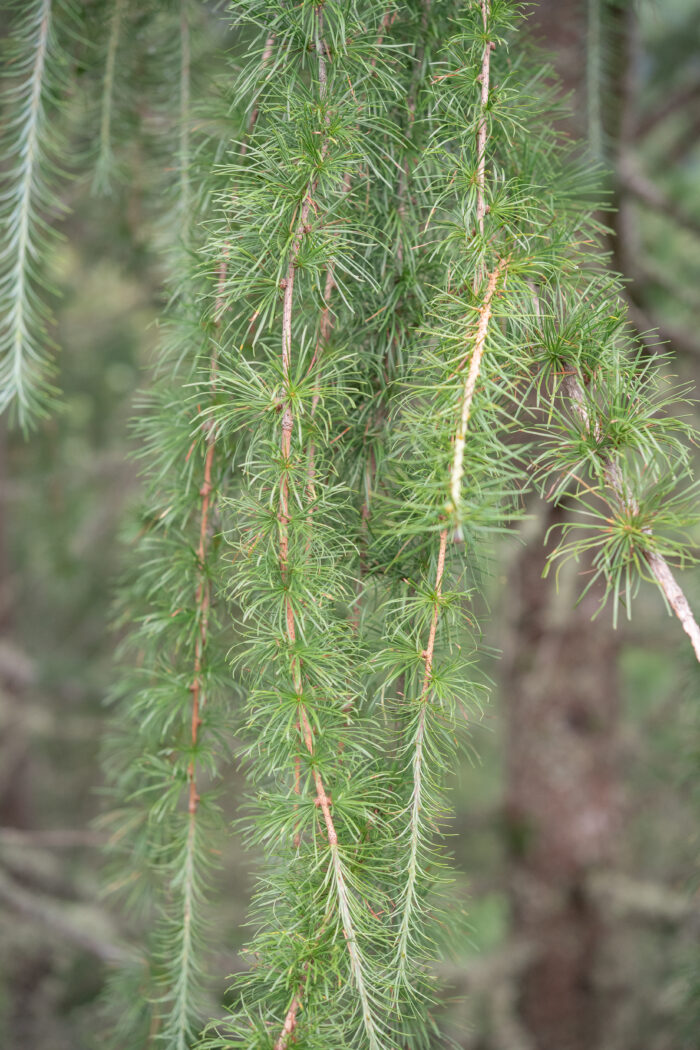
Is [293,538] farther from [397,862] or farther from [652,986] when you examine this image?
[652,986]

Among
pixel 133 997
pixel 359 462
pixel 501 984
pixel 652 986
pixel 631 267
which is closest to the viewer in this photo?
pixel 359 462

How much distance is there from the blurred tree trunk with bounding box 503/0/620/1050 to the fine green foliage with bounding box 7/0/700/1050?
1.27m

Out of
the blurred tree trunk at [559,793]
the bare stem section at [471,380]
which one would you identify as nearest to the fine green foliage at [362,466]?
the bare stem section at [471,380]

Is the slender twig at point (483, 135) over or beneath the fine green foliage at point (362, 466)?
over

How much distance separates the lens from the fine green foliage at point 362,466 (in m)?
0.51

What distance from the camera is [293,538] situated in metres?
0.55

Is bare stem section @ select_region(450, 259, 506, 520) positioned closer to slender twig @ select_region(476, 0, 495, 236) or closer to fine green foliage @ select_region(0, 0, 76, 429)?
slender twig @ select_region(476, 0, 495, 236)

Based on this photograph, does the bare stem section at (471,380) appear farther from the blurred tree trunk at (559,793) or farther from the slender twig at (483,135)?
the blurred tree trunk at (559,793)

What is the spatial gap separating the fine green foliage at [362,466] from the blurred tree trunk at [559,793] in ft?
4.16

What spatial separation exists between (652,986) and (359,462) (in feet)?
8.71

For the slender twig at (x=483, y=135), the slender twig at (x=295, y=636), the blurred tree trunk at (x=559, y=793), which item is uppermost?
the slender twig at (x=483, y=135)

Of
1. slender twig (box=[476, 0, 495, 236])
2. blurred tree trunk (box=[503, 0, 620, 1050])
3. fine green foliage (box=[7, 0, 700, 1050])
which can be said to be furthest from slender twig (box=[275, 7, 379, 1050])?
blurred tree trunk (box=[503, 0, 620, 1050])

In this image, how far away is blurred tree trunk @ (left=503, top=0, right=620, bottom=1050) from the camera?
1.88m

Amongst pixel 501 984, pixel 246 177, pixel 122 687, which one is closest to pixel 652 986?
pixel 501 984
